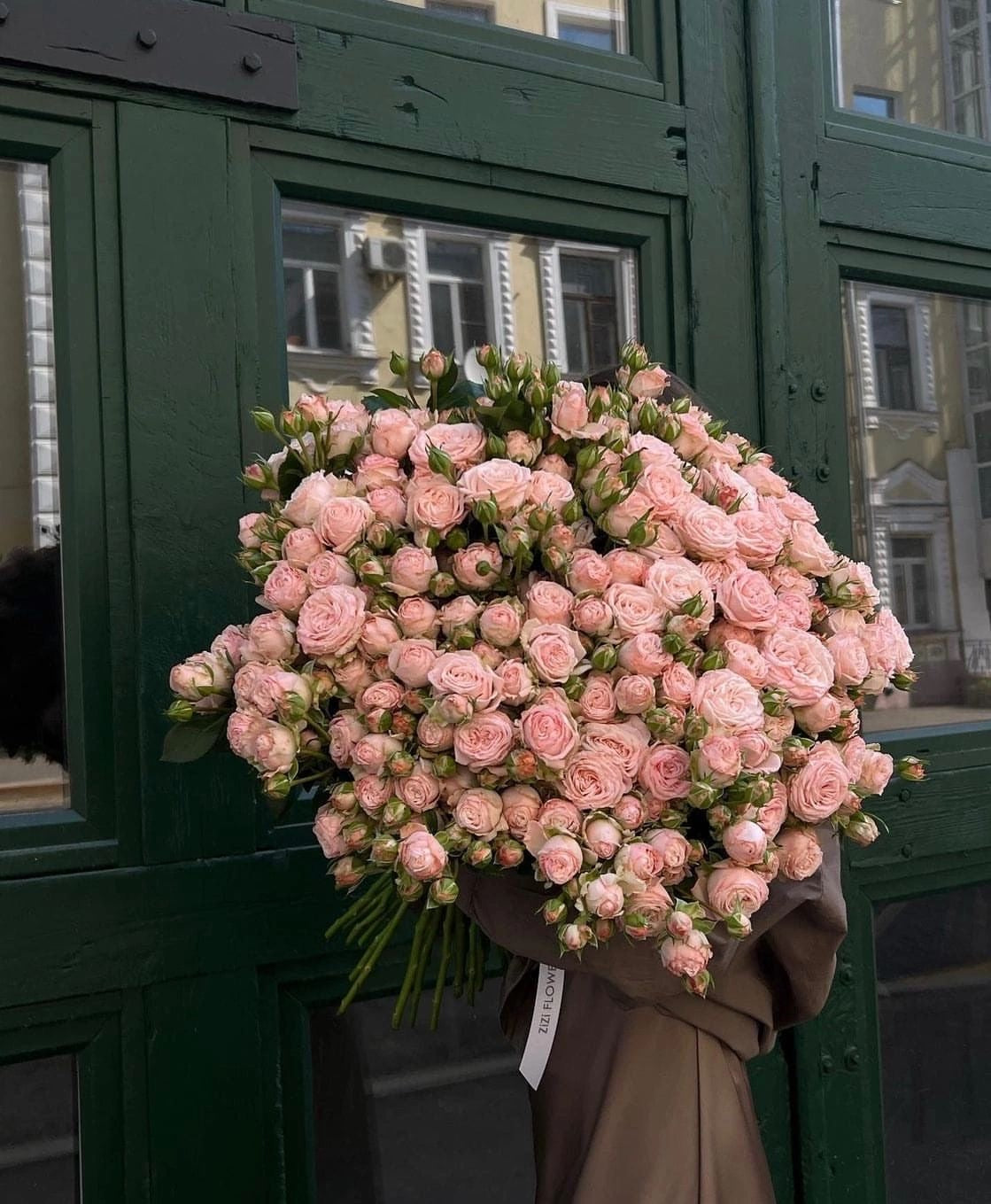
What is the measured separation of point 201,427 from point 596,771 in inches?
48.1

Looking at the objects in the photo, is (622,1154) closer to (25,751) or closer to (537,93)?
(25,751)

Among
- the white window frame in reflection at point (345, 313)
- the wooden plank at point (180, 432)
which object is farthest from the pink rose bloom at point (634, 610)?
the white window frame in reflection at point (345, 313)

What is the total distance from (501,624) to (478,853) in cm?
29

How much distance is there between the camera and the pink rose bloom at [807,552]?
163cm

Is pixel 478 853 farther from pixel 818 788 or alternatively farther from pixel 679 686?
pixel 818 788

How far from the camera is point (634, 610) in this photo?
Result: 56.9 inches

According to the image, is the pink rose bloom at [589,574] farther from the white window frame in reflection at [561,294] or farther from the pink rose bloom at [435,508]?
the white window frame in reflection at [561,294]

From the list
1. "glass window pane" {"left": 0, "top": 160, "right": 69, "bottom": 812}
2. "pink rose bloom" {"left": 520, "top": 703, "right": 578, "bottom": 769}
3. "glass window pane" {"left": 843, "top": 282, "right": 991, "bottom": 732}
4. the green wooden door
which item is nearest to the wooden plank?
the green wooden door

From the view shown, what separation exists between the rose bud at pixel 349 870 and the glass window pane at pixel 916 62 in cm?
250

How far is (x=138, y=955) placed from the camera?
2172 mm

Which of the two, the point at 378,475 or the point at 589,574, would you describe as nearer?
the point at 589,574

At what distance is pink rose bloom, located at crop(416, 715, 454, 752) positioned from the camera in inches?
56.9

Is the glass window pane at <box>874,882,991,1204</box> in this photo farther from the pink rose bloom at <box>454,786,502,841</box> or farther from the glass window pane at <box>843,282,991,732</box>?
the pink rose bloom at <box>454,786,502,841</box>

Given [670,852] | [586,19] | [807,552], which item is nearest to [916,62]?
[586,19]
